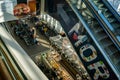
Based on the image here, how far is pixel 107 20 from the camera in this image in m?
5.77

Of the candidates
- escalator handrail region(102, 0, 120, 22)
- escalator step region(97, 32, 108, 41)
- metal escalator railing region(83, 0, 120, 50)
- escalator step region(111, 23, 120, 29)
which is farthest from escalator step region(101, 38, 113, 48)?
escalator handrail region(102, 0, 120, 22)

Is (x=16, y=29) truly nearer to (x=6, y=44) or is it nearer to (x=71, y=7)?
(x=71, y=7)

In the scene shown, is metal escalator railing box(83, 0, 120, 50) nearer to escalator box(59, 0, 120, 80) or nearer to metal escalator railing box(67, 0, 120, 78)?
escalator box(59, 0, 120, 80)

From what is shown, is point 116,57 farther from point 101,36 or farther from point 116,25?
point 116,25

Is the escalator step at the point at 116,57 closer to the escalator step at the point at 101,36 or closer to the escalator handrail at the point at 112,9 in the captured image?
the escalator step at the point at 101,36

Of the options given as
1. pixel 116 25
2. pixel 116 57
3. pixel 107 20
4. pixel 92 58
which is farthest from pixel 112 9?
pixel 92 58

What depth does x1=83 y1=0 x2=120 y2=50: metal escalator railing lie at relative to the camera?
5371 mm

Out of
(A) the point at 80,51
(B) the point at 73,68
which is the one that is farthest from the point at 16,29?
(A) the point at 80,51

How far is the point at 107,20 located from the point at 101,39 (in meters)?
0.66

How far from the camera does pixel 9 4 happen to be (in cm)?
792

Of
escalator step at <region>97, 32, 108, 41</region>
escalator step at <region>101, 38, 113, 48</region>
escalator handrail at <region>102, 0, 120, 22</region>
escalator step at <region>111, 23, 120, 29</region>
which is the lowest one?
escalator step at <region>101, 38, 113, 48</region>

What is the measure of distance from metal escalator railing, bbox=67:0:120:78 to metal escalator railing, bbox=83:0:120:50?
0.86 ft

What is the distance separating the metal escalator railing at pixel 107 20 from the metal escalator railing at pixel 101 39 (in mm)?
263

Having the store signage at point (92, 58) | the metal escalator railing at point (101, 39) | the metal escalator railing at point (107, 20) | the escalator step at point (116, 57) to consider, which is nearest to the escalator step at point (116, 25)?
the metal escalator railing at point (107, 20)
